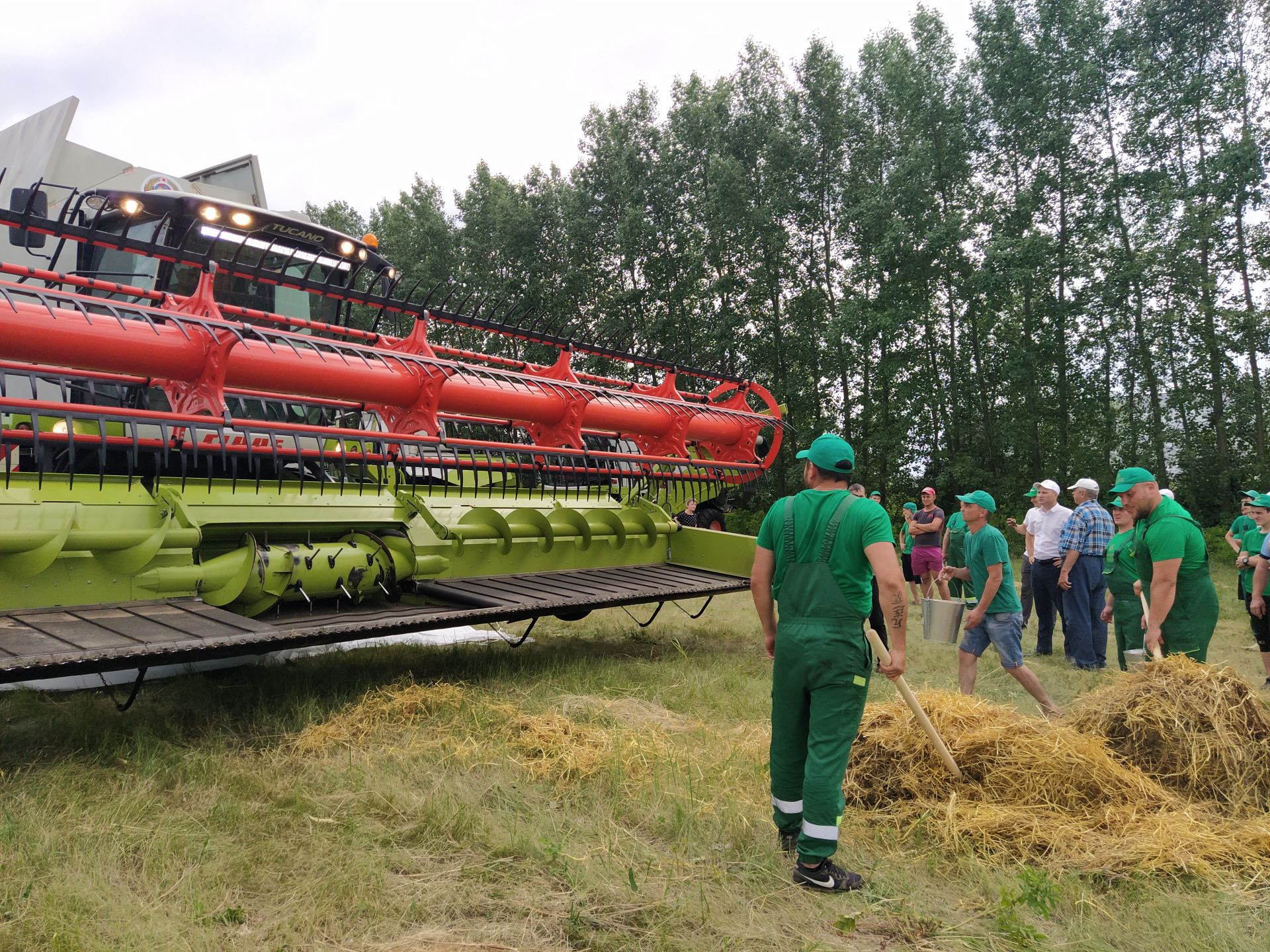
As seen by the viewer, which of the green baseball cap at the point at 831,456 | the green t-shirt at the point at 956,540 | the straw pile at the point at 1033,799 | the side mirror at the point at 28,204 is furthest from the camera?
the green t-shirt at the point at 956,540

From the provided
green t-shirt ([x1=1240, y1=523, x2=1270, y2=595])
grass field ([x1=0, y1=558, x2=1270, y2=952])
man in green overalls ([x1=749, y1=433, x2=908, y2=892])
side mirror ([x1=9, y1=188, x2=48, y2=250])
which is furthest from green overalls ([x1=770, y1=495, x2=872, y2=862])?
green t-shirt ([x1=1240, y1=523, x2=1270, y2=595])

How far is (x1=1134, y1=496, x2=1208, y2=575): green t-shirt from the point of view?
4445 mm

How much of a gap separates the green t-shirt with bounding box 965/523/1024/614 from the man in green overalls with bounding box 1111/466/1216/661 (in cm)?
73

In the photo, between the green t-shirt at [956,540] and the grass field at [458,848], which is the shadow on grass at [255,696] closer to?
the grass field at [458,848]

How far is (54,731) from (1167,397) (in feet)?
65.5

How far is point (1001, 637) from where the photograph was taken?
16.9ft

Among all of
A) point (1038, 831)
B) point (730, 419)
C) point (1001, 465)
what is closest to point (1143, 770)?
point (1038, 831)

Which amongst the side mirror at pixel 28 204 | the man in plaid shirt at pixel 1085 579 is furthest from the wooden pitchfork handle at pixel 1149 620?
the side mirror at pixel 28 204

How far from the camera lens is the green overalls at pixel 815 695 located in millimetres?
2984

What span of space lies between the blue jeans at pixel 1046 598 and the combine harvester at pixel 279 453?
2.73 meters

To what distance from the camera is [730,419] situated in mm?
7340

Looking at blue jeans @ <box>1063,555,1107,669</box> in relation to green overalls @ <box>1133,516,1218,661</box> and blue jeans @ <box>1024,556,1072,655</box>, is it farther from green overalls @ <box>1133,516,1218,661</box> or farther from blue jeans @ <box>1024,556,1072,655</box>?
green overalls @ <box>1133,516,1218,661</box>

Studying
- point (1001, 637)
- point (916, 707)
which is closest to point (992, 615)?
point (1001, 637)

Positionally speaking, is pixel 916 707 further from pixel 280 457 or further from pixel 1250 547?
pixel 1250 547
